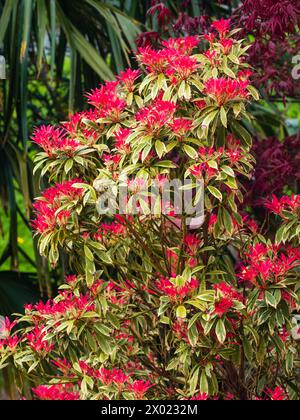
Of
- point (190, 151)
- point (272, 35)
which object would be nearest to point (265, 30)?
point (272, 35)

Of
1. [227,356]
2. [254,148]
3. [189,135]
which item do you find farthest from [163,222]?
[254,148]

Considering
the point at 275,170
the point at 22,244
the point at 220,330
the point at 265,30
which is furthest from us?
the point at 22,244

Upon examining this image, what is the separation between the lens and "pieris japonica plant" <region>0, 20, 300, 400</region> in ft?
7.84

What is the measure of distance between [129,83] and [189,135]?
33cm

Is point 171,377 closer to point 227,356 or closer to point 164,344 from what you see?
point 164,344

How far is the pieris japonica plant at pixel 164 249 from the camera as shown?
7.84 ft

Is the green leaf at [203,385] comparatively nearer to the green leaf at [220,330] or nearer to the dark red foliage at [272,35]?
the green leaf at [220,330]

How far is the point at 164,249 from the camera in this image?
8.67 ft

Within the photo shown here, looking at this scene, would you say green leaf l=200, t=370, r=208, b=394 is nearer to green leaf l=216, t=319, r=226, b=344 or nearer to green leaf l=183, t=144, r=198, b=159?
green leaf l=216, t=319, r=226, b=344

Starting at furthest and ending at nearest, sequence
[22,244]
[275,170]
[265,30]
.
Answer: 1. [22,244]
2. [275,170]
3. [265,30]

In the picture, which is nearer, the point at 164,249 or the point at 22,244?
the point at 164,249

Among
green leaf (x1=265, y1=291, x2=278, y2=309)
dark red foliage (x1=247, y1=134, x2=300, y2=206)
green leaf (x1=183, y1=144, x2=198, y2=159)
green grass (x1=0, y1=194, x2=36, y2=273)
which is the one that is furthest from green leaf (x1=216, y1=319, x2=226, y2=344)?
green grass (x1=0, y1=194, x2=36, y2=273)

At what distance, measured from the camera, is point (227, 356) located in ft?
8.20

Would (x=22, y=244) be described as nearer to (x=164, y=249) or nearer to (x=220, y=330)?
(x=164, y=249)
